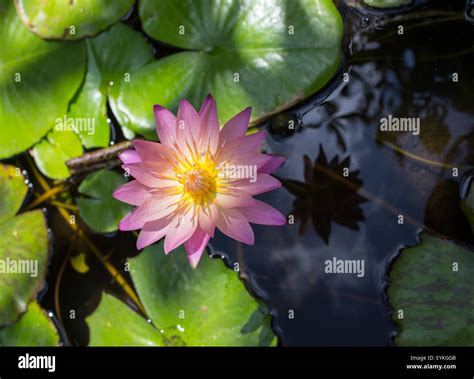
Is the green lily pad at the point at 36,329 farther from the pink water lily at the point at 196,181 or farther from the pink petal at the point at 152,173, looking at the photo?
the pink petal at the point at 152,173

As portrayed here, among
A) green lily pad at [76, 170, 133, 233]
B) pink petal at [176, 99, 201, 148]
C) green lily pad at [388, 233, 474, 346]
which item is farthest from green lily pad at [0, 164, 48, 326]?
green lily pad at [388, 233, 474, 346]

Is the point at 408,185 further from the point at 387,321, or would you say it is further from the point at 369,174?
the point at 387,321

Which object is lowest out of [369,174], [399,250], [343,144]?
[399,250]

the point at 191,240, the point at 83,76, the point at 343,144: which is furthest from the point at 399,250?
the point at 83,76

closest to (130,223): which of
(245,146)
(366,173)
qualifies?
(245,146)

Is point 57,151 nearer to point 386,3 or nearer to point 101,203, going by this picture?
point 101,203

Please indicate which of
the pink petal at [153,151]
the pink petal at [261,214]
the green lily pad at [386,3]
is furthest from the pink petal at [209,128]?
the green lily pad at [386,3]

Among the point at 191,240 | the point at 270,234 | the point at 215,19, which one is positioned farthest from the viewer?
the point at 270,234
